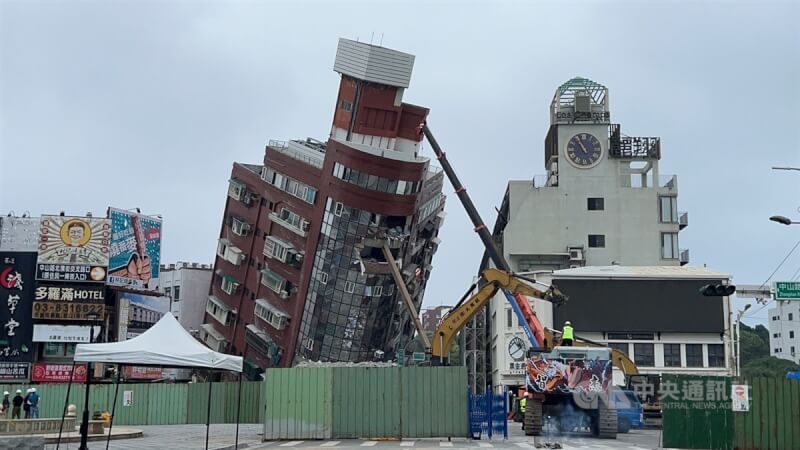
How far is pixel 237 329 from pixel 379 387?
4893 centimetres

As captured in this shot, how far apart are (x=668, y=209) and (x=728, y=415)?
6034 cm

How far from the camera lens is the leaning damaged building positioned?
6675cm

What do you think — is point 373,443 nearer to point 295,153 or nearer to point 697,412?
point 697,412

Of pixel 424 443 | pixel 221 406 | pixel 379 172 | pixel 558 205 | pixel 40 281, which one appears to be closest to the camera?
pixel 424 443

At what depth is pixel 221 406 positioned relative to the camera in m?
51.4

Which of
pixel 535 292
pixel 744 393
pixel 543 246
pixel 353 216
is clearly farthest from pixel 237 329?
pixel 744 393

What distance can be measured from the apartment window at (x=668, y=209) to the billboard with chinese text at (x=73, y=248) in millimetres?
49138

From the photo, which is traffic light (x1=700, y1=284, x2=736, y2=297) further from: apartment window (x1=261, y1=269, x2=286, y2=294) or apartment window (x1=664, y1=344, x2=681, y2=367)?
apartment window (x1=261, y1=269, x2=286, y2=294)

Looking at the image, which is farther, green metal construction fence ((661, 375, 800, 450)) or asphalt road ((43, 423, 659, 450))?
asphalt road ((43, 423, 659, 450))

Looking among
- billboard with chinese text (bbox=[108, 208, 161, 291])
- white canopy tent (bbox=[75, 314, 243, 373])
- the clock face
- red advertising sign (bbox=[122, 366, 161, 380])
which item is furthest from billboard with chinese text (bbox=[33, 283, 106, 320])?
white canopy tent (bbox=[75, 314, 243, 373])

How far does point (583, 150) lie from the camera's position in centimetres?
8481

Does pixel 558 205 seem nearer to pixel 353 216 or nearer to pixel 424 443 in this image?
pixel 353 216

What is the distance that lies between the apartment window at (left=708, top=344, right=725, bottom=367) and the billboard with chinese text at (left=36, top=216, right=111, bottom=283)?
4987 cm

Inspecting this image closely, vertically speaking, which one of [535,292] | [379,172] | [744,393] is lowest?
[744,393]
